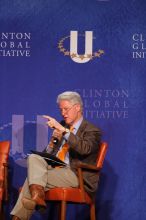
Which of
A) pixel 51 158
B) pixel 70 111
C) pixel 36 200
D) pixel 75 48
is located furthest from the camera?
pixel 75 48

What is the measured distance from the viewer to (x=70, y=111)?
16.6ft

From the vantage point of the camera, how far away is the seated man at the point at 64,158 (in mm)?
4570

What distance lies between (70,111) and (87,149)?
1.40 ft

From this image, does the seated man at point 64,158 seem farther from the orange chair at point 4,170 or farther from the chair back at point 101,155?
the orange chair at point 4,170

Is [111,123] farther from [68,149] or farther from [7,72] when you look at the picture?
[7,72]

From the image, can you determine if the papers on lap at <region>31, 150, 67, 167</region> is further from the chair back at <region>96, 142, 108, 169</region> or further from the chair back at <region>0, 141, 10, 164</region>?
the chair back at <region>0, 141, 10, 164</region>

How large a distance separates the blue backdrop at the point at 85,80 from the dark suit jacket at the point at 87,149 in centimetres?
73

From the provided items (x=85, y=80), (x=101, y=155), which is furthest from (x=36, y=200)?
(x=85, y=80)

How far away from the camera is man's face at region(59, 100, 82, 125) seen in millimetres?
5066

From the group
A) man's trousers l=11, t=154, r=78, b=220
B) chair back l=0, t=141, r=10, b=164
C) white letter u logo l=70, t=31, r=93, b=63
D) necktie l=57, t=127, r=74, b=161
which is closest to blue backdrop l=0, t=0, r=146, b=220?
white letter u logo l=70, t=31, r=93, b=63

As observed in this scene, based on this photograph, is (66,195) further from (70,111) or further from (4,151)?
(4,151)

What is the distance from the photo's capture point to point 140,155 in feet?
18.6

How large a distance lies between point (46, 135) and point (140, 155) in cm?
100

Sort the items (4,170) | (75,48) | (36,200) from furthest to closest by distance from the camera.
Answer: (75,48)
(4,170)
(36,200)
